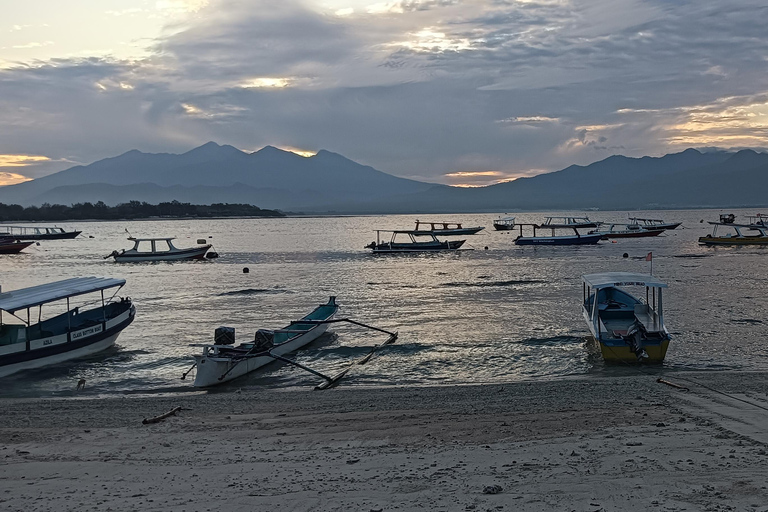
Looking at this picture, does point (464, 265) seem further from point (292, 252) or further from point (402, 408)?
point (402, 408)

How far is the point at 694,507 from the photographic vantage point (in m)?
7.41

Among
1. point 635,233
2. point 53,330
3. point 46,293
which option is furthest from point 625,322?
point 635,233

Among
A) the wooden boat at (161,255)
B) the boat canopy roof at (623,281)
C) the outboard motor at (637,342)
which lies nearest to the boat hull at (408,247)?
the wooden boat at (161,255)

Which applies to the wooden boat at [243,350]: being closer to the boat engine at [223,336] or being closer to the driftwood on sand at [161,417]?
the boat engine at [223,336]

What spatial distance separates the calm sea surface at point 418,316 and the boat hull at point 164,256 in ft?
14.0

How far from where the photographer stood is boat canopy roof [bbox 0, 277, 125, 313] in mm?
17422

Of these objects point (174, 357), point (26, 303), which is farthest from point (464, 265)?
point (26, 303)

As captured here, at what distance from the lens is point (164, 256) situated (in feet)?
214

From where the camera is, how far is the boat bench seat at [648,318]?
18359 millimetres

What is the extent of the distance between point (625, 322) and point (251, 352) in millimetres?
11724

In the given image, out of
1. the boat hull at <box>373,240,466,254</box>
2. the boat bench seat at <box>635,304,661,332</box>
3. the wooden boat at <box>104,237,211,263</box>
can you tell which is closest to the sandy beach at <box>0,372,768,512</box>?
the boat bench seat at <box>635,304,661,332</box>

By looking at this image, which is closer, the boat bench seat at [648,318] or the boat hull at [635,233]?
the boat bench seat at [648,318]

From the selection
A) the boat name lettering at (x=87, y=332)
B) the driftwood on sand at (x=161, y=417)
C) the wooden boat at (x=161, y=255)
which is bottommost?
the driftwood on sand at (x=161, y=417)

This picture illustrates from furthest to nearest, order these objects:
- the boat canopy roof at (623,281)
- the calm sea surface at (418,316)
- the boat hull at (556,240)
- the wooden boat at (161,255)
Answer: the boat hull at (556,240) → the wooden boat at (161,255) → the boat canopy roof at (623,281) → the calm sea surface at (418,316)
